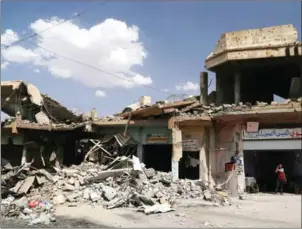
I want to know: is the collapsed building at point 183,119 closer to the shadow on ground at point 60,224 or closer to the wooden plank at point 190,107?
the wooden plank at point 190,107

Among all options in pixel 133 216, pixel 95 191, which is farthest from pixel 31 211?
pixel 133 216

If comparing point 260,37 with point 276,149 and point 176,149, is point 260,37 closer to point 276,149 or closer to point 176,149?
point 176,149

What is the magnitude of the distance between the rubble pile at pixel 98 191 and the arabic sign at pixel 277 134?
593cm

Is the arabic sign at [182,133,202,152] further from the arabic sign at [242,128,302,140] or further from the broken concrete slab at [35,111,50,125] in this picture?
the arabic sign at [242,128,302,140]

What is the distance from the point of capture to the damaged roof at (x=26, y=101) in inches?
712

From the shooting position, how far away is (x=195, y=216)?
1111 centimetres

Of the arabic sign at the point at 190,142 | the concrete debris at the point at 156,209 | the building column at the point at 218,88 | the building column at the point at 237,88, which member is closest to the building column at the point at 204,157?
the arabic sign at the point at 190,142

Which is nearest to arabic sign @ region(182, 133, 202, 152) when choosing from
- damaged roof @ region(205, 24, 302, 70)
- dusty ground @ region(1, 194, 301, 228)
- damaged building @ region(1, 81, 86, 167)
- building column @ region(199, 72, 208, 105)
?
building column @ region(199, 72, 208, 105)

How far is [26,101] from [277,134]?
1519 centimetres

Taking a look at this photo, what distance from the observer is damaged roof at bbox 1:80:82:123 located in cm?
1809

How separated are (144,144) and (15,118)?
6.34 meters

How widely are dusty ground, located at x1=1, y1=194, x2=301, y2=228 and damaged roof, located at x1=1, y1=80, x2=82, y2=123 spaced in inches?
290

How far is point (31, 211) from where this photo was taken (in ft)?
40.8

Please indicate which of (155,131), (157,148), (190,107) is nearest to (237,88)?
(190,107)
